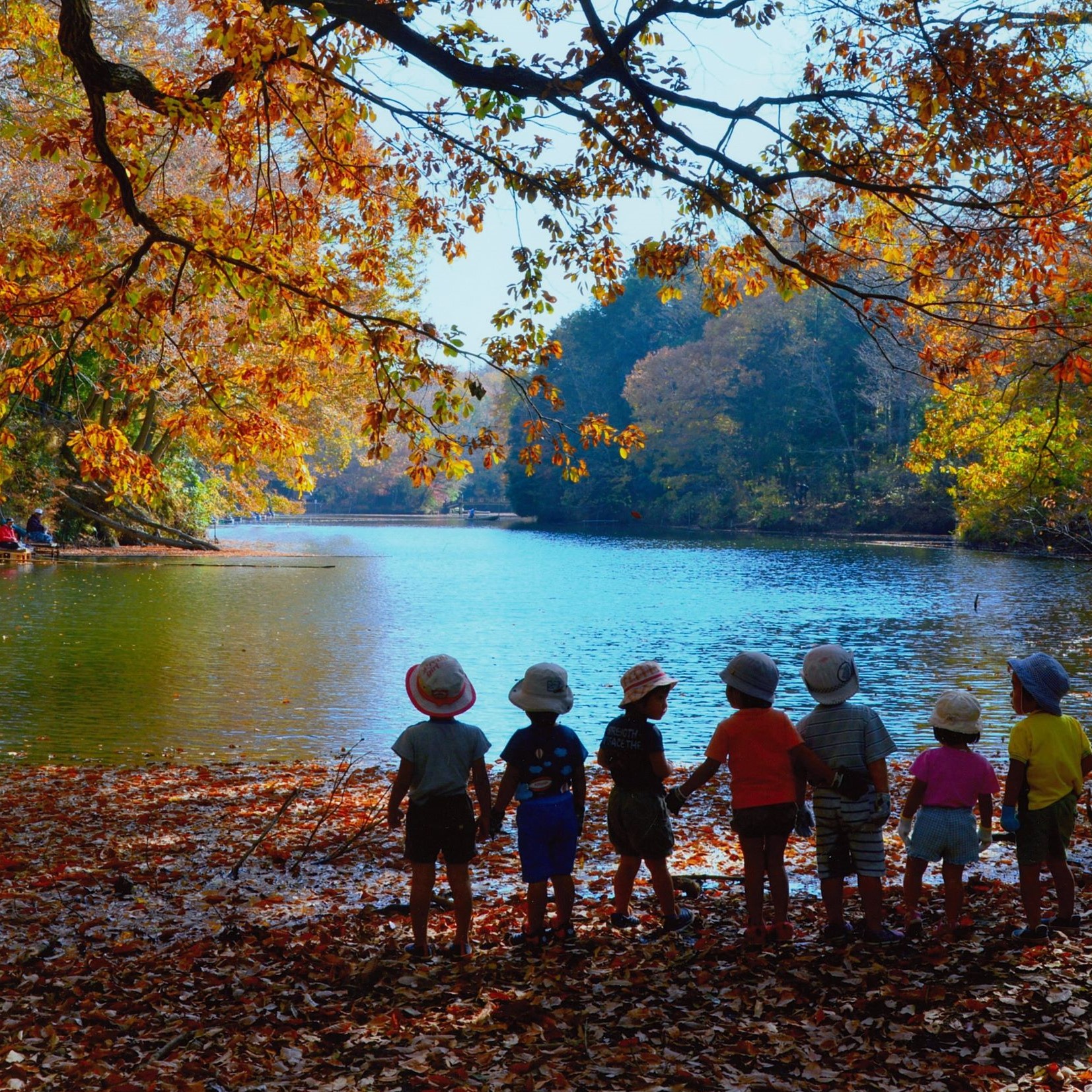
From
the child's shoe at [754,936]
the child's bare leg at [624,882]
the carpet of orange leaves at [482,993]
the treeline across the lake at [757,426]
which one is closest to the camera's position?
the carpet of orange leaves at [482,993]

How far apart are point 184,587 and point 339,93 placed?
22.5 metres

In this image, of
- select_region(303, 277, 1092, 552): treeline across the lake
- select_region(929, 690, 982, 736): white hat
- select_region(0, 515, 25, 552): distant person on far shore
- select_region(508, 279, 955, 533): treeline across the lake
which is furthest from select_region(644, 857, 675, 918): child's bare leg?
select_region(508, 279, 955, 533): treeline across the lake

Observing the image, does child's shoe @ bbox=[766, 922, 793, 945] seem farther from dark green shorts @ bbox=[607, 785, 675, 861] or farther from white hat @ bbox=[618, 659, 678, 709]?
white hat @ bbox=[618, 659, 678, 709]

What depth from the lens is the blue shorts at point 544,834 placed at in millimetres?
5152

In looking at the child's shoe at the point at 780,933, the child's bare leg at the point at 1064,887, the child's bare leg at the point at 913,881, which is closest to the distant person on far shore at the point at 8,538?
the child's shoe at the point at 780,933

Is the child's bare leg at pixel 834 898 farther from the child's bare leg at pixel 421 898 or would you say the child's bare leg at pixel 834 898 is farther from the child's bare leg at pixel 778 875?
the child's bare leg at pixel 421 898

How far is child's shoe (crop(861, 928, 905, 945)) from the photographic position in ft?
16.3

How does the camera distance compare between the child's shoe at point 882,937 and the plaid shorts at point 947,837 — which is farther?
the plaid shorts at point 947,837

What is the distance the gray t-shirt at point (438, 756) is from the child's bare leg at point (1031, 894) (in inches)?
99.3

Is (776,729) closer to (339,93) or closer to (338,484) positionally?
(339,93)

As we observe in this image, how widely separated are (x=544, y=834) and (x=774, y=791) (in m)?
1.08

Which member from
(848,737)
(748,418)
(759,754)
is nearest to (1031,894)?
(848,737)

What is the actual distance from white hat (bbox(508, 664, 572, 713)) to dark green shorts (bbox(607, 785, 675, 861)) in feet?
1.81

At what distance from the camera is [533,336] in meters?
9.16
